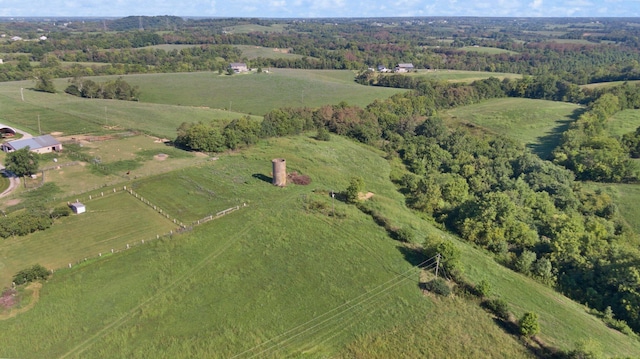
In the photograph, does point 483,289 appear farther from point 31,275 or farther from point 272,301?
point 31,275

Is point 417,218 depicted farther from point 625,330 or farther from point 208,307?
point 208,307

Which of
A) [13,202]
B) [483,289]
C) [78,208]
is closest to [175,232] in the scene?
[78,208]

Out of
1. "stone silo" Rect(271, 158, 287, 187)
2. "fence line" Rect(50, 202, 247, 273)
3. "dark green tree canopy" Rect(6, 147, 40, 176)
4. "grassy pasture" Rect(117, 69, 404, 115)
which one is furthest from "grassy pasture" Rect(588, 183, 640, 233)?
"dark green tree canopy" Rect(6, 147, 40, 176)

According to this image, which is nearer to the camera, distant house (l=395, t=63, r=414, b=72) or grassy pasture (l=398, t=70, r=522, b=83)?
grassy pasture (l=398, t=70, r=522, b=83)

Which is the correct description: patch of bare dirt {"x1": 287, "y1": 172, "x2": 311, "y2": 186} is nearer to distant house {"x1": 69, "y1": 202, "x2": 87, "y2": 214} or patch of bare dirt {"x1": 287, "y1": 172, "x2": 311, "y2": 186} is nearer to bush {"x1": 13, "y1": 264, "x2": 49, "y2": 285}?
distant house {"x1": 69, "y1": 202, "x2": 87, "y2": 214}

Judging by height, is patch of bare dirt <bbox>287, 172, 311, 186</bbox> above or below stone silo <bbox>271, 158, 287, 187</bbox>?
below

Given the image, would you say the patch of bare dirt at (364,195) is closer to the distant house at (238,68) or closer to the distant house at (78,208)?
the distant house at (78,208)

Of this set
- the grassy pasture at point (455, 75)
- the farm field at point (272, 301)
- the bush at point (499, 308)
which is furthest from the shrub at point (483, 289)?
the grassy pasture at point (455, 75)
